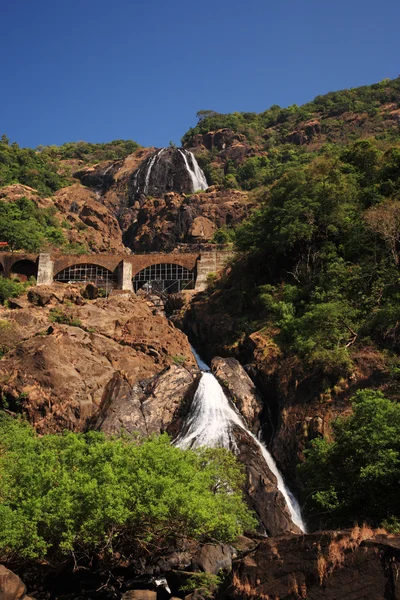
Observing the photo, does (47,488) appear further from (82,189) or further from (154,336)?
(82,189)

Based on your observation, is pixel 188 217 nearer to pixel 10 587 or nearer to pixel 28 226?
pixel 28 226

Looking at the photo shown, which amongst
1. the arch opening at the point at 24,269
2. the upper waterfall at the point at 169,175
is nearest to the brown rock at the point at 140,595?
the arch opening at the point at 24,269

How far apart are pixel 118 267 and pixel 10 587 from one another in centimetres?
4252

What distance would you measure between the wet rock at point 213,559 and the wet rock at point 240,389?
11.8 meters

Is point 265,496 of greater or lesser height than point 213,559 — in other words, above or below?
above

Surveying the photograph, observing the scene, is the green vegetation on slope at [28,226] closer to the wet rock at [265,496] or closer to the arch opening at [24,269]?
the arch opening at [24,269]

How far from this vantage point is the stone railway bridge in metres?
54.0

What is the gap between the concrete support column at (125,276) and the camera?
54344 mm

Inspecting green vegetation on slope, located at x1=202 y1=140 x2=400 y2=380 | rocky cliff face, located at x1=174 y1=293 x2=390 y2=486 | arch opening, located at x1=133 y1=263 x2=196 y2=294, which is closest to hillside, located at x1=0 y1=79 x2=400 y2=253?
arch opening, located at x1=133 y1=263 x2=196 y2=294

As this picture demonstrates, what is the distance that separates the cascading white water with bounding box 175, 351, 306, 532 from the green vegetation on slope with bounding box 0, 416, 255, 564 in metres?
8.35

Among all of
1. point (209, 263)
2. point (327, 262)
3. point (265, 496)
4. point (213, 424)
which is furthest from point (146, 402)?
point (209, 263)

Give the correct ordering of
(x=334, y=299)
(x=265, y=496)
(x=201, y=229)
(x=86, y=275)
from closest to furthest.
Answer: (x=265, y=496), (x=334, y=299), (x=86, y=275), (x=201, y=229)

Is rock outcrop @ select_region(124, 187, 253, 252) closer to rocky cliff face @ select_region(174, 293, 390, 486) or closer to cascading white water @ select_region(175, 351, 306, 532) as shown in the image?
rocky cliff face @ select_region(174, 293, 390, 486)

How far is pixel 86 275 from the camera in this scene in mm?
55781
